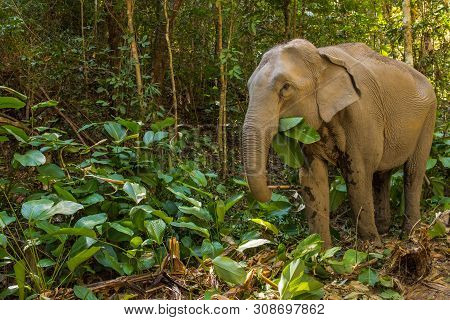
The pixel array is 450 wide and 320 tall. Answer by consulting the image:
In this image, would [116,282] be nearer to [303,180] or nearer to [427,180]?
[303,180]

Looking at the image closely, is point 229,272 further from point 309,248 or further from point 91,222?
point 91,222

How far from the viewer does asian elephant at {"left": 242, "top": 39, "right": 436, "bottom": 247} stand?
14.0ft

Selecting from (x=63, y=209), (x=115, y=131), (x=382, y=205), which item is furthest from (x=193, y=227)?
(x=382, y=205)

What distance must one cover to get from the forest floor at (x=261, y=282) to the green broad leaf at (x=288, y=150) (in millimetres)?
769

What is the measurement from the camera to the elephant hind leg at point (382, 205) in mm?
5828

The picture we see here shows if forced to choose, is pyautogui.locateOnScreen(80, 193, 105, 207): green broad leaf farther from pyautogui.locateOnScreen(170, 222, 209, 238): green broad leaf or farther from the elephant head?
the elephant head

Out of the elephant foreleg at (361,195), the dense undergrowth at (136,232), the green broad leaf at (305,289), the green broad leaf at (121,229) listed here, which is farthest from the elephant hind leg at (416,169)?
the green broad leaf at (121,229)

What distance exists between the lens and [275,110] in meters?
4.29

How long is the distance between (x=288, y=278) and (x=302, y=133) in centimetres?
133

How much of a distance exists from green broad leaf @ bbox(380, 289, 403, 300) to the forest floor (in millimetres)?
31

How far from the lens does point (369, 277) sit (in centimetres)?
404

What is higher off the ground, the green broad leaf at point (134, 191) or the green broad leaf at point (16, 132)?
the green broad leaf at point (16, 132)

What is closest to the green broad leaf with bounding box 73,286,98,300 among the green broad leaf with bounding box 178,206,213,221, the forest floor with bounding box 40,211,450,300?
the forest floor with bounding box 40,211,450,300

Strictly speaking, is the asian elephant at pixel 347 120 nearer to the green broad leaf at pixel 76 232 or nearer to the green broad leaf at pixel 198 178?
the green broad leaf at pixel 198 178
